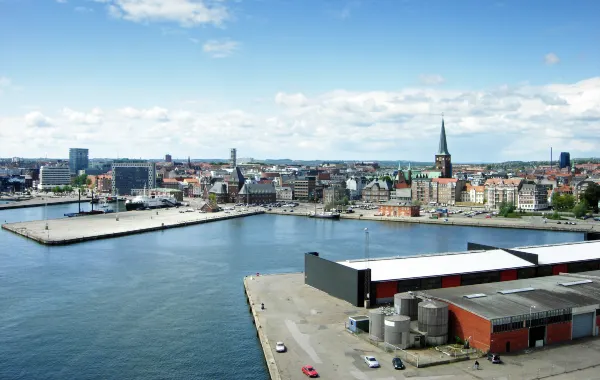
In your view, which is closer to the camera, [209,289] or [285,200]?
[209,289]

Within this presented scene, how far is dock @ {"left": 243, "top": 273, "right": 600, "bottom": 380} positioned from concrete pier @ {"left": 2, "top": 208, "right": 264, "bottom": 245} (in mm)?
23404

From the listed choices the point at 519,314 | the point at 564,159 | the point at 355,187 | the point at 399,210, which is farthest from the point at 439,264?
the point at 564,159

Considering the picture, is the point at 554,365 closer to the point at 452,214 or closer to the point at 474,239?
the point at 474,239

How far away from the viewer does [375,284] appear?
739 inches

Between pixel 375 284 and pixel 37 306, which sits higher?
pixel 375 284

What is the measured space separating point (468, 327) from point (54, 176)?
10223cm

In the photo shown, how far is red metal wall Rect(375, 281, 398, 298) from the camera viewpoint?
61.8 feet

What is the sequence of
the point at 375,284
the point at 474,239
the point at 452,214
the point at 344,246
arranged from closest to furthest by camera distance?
the point at 375,284 < the point at 344,246 < the point at 474,239 < the point at 452,214

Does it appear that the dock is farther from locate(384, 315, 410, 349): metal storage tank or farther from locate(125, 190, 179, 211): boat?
locate(125, 190, 179, 211): boat

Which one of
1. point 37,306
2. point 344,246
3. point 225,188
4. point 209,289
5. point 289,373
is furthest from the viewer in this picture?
point 225,188

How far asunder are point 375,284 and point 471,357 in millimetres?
5108

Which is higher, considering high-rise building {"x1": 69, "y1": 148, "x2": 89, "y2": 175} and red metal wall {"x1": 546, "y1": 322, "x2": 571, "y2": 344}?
high-rise building {"x1": 69, "y1": 148, "x2": 89, "y2": 175}

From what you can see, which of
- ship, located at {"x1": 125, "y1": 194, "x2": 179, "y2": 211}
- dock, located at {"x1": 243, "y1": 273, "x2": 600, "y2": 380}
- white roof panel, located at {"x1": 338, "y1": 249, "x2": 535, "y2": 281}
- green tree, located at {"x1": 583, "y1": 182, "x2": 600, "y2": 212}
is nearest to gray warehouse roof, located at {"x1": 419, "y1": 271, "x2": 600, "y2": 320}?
dock, located at {"x1": 243, "y1": 273, "x2": 600, "y2": 380}

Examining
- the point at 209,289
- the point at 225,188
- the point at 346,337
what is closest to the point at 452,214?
the point at 225,188
